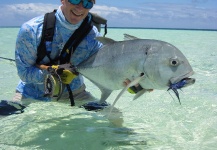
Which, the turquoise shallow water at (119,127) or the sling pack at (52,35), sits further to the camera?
the sling pack at (52,35)

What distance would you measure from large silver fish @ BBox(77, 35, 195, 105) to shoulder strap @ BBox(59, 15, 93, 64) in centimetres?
50

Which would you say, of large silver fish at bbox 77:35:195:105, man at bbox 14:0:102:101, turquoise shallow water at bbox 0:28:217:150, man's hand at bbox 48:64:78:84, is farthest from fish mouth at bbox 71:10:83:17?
turquoise shallow water at bbox 0:28:217:150

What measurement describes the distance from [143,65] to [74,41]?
1.19 metres

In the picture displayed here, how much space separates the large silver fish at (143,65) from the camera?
102 inches

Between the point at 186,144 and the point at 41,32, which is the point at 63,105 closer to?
the point at 41,32

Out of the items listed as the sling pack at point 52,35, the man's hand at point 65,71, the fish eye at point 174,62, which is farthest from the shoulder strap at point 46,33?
the fish eye at point 174,62

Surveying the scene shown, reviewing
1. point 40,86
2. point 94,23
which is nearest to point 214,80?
point 94,23

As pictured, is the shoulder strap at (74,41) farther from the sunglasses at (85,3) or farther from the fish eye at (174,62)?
the fish eye at (174,62)

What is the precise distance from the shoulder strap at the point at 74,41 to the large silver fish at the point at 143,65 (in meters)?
0.50

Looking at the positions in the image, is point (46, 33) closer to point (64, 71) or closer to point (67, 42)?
point (67, 42)

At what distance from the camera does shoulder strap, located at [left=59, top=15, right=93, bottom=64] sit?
3572 mm

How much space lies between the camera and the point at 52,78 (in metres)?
3.23

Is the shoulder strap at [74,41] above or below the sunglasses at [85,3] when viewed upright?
below

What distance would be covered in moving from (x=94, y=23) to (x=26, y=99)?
129 cm
